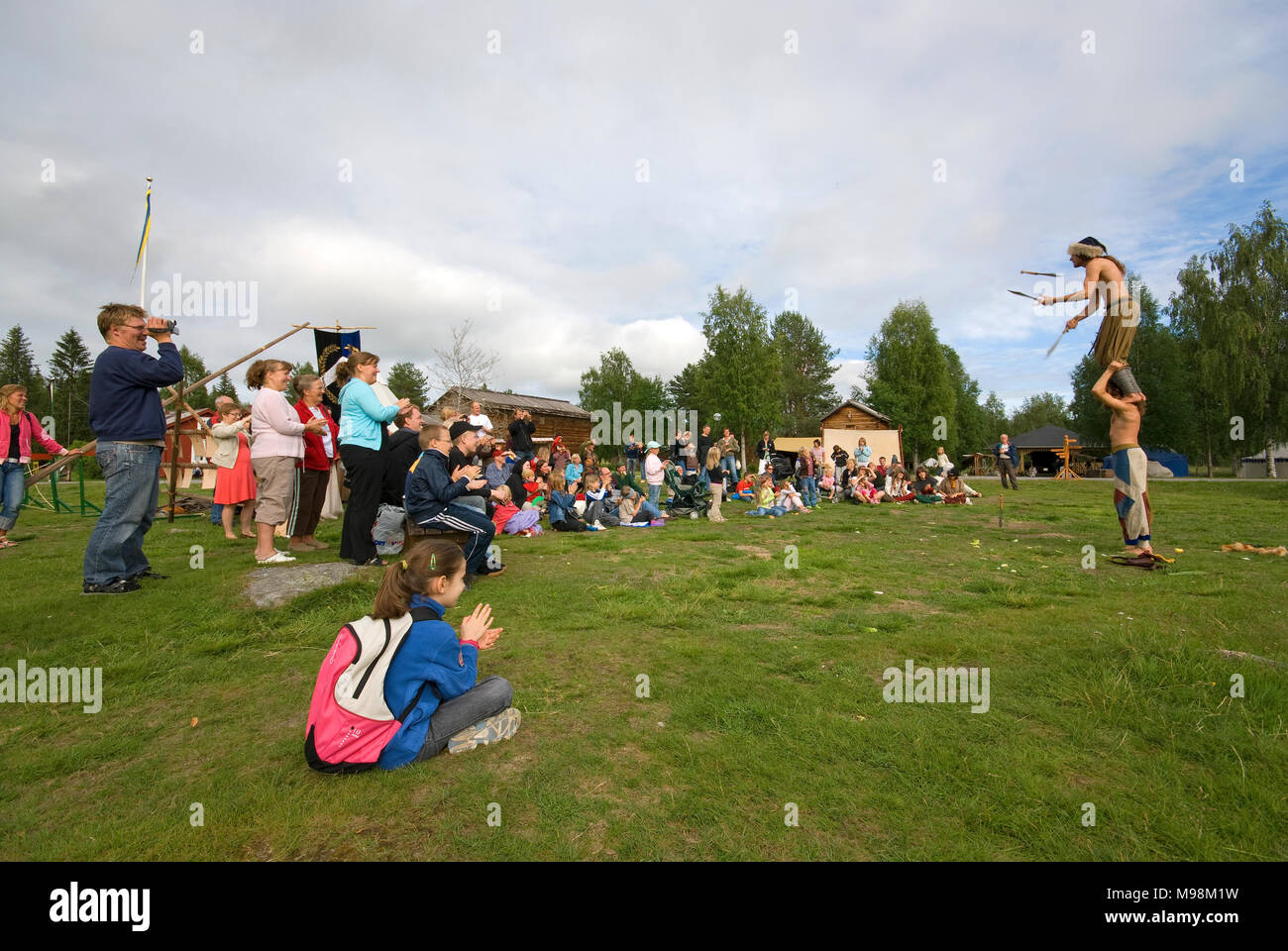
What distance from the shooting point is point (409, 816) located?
96.9 inches

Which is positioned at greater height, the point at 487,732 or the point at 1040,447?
the point at 1040,447

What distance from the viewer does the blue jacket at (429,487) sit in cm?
618

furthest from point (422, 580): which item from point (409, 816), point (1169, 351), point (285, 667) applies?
point (1169, 351)

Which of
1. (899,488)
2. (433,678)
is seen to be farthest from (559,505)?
(899,488)

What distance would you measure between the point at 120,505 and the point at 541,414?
117 ft

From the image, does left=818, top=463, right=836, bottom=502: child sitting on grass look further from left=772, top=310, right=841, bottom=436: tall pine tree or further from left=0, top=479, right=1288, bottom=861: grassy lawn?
left=772, top=310, right=841, bottom=436: tall pine tree

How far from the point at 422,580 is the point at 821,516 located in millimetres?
12748

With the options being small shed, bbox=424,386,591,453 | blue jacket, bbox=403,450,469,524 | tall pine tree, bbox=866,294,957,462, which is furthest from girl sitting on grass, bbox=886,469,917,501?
tall pine tree, bbox=866,294,957,462

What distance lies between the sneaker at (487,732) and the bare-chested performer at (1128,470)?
7538mm

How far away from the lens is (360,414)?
664 cm

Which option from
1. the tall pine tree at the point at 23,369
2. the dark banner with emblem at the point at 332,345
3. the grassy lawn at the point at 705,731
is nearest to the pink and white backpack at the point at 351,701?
the grassy lawn at the point at 705,731

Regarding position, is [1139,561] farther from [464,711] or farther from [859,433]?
[859,433]

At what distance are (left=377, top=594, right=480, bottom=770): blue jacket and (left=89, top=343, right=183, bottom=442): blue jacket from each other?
4.11m

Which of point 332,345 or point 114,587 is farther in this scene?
point 332,345
